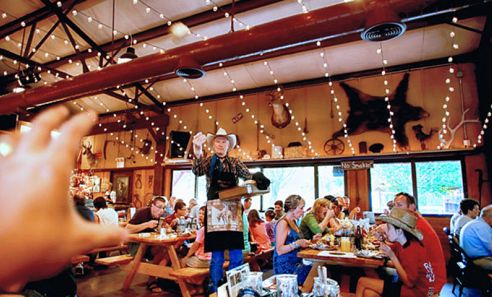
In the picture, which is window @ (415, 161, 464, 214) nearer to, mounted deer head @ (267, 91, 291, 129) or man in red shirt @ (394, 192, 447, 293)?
mounted deer head @ (267, 91, 291, 129)

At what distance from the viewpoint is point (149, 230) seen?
4.66 metres

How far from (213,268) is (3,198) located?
8.73 feet

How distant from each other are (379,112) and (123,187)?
334 inches

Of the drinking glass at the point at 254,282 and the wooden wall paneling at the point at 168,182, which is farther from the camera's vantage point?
the wooden wall paneling at the point at 168,182

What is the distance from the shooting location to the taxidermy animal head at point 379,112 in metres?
6.96

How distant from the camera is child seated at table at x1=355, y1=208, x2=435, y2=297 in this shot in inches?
89.2

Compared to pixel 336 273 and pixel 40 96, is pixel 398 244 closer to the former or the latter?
pixel 336 273

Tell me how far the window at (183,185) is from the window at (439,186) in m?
6.14

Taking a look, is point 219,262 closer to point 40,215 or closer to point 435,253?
point 435,253

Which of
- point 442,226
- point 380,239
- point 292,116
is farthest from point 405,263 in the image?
point 292,116

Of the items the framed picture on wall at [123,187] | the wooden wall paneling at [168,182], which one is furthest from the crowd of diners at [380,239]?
the framed picture on wall at [123,187]

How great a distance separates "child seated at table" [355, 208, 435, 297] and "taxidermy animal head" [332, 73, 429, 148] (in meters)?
5.01

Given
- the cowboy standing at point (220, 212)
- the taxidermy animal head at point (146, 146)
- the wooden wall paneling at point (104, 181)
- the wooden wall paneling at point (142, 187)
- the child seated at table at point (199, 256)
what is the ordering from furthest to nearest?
1. the wooden wall paneling at point (104, 181)
2. the taxidermy animal head at point (146, 146)
3. the wooden wall paneling at point (142, 187)
4. the child seated at table at point (199, 256)
5. the cowboy standing at point (220, 212)

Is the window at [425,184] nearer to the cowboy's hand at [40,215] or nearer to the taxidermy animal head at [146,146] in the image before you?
the taxidermy animal head at [146,146]
